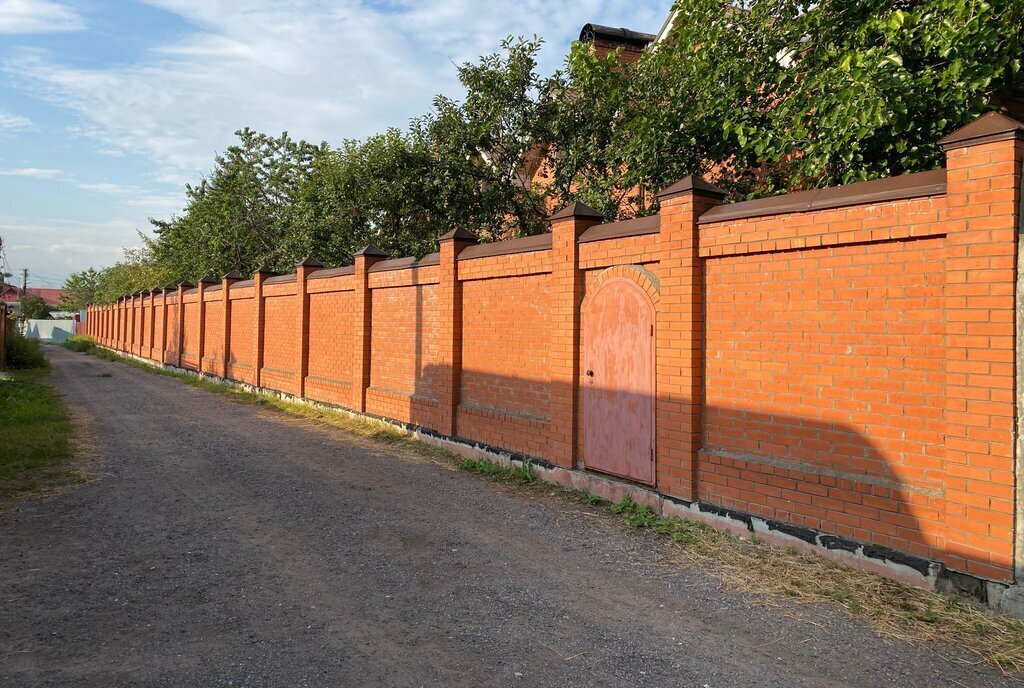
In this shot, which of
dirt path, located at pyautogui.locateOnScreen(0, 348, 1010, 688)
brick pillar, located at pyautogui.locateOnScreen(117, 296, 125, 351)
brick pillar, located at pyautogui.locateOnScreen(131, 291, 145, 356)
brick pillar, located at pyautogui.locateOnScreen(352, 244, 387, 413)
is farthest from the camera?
brick pillar, located at pyautogui.locateOnScreen(117, 296, 125, 351)

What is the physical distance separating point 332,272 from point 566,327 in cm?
720

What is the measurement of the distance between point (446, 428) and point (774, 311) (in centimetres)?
529

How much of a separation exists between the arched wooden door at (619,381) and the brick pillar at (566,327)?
15 cm

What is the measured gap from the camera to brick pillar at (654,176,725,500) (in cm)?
599

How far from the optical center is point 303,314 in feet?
46.9

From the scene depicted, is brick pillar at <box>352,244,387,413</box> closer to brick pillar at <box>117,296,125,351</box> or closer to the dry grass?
the dry grass

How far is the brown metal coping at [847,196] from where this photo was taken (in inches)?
177

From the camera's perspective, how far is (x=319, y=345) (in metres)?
13.9

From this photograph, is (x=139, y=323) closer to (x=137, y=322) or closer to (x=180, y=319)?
(x=137, y=322)

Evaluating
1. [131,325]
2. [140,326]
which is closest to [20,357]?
[140,326]

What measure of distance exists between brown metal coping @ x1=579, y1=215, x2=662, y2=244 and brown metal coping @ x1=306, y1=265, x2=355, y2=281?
635cm

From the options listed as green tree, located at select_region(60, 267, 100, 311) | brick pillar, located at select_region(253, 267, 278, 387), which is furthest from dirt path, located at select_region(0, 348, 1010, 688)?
green tree, located at select_region(60, 267, 100, 311)

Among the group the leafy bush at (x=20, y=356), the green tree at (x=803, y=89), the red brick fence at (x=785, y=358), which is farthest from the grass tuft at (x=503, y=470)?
the leafy bush at (x=20, y=356)

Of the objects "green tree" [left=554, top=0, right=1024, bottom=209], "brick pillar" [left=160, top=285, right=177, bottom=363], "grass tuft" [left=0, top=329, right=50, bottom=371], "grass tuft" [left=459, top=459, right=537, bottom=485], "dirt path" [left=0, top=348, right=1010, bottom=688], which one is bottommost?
"dirt path" [left=0, top=348, right=1010, bottom=688]
